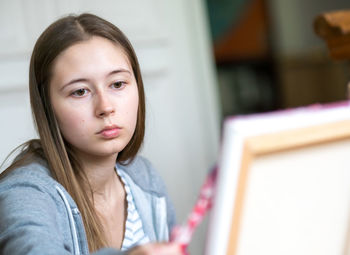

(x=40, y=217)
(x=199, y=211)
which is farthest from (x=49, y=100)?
(x=199, y=211)

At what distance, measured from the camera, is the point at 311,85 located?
387 cm

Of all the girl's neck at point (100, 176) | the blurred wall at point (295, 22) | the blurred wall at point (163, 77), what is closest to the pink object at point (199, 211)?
the girl's neck at point (100, 176)

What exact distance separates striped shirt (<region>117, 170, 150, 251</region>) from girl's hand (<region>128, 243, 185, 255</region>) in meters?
0.29

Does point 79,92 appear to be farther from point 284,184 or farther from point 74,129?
point 284,184

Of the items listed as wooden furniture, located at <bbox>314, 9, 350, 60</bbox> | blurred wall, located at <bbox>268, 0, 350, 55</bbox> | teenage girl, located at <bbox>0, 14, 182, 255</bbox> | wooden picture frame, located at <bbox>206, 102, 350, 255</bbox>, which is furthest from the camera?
blurred wall, located at <bbox>268, 0, 350, 55</bbox>

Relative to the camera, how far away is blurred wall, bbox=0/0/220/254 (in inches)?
37.2

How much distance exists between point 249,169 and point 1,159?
456mm

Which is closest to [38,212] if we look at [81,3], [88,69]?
[88,69]

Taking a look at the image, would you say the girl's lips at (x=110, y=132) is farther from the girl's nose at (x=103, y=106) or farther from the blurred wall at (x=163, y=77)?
the blurred wall at (x=163, y=77)

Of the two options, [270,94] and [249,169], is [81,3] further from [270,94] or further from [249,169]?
[270,94]

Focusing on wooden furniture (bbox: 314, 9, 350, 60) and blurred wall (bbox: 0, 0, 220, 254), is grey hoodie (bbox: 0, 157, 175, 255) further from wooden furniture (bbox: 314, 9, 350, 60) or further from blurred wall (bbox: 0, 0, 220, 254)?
wooden furniture (bbox: 314, 9, 350, 60)

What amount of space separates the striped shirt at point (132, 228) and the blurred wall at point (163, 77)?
191 mm

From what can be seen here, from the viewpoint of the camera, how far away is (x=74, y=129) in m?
0.62

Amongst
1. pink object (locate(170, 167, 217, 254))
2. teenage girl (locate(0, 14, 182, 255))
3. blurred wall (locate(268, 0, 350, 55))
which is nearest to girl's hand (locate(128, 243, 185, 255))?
pink object (locate(170, 167, 217, 254))
